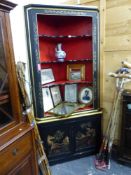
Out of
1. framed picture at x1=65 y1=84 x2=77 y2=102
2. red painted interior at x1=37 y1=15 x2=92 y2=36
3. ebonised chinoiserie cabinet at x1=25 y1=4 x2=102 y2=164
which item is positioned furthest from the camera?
framed picture at x1=65 y1=84 x2=77 y2=102

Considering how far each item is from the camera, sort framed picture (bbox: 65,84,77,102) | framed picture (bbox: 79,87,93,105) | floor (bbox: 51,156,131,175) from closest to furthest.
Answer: floor (bbox: 51,156,131,175) → framed picture (bbox: 79,87,93,105) → framed picture (bbox: 65,84,77,102)

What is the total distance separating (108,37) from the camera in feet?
7.12

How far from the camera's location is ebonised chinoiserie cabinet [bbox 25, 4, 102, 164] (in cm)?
198

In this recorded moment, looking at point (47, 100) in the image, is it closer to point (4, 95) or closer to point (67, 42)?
point (67, 42)

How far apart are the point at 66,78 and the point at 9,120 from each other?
1.34 m

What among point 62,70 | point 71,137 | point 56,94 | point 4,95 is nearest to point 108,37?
point 62,70

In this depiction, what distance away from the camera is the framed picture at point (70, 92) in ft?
8.20

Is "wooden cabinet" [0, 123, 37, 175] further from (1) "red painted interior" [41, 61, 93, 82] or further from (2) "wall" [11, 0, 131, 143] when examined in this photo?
(1) "red painted interior" [41, 61, 93, 82]

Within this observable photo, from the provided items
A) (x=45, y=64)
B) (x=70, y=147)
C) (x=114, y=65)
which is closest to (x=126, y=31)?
(x=114, y=65)

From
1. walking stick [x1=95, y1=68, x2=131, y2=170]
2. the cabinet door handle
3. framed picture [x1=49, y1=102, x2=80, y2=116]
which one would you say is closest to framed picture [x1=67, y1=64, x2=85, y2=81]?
framed picture [x1=49, y1=102, x2=80, y2=116]

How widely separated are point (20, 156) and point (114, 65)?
152 cm

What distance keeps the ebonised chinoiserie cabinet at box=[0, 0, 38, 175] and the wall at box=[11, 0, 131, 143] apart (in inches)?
21.9

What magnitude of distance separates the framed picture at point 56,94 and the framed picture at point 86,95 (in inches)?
12.3

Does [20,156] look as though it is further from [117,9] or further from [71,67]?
[117,9]
